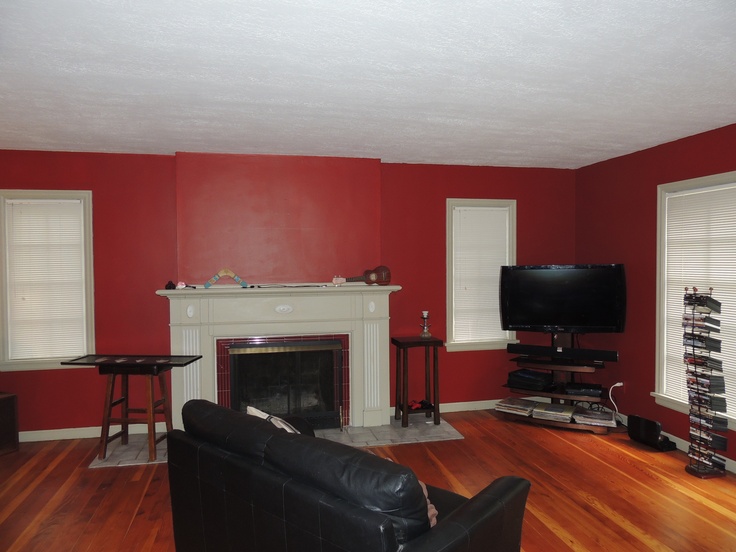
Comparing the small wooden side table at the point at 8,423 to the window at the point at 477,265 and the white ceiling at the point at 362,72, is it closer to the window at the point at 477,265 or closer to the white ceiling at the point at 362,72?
the white ceiling at the point at 362,72

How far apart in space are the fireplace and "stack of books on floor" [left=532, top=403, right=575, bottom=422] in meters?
1.82

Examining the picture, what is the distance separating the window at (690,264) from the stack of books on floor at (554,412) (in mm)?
768

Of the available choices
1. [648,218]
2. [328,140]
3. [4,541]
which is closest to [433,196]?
[328,140]

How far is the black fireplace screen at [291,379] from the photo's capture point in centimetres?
477

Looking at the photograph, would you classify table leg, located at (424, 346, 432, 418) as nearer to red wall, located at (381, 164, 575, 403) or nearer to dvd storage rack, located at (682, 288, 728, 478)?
red wall, located at (381, 164, 575, 403)

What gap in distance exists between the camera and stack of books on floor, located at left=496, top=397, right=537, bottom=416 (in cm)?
513

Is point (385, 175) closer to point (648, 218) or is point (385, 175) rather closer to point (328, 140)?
point (328, 140)

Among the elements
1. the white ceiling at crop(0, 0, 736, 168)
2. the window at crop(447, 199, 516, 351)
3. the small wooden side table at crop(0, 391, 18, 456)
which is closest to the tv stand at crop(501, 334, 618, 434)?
the window at crop(447, 199, 516, 351)

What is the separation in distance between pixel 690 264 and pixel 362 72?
130 inches

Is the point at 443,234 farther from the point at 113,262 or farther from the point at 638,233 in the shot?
the point at 113,262

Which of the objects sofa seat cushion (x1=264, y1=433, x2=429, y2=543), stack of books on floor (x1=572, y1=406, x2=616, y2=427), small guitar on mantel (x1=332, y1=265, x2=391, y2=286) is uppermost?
small guitar on mantel (x1=332, y1=265, x2=391, y2=286)

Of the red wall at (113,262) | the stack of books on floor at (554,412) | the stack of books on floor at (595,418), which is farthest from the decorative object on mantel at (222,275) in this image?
the stack of books on floor at (595,418)

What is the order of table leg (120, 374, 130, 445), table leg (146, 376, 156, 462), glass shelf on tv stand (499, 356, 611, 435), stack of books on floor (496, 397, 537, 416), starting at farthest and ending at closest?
stack of books on floor (496, 397, 537, 416)
glass shelf on tv stand (499, 356, 611, 435)
table leg (120, 374, 130, 445)
table leg (146, 376, 156, 462)

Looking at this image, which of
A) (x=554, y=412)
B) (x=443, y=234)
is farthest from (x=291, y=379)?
(x=554, y=412)
